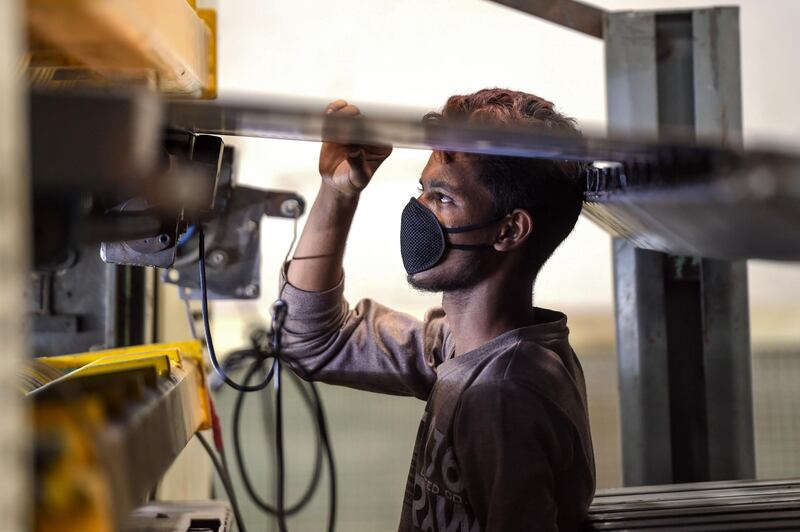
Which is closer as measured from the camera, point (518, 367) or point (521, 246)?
point (518, 367)

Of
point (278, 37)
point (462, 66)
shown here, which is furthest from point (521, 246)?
point (278, 37)

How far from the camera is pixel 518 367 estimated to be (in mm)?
1122

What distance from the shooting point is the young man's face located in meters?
1.27

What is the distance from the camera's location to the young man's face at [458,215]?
4.16 feet

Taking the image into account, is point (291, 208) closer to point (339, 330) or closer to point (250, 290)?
point (250, 290)

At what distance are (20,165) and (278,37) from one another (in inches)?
95.8

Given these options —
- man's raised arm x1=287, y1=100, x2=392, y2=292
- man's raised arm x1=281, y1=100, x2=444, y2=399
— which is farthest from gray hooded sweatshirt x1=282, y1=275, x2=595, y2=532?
man's raised arm x1=287, y1=100, x2=392, y2=292

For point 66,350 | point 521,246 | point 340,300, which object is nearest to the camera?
point 521,246

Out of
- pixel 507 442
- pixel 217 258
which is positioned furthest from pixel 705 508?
pixel 217 258

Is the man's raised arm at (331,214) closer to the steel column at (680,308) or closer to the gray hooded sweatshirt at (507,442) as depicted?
the gray hooded sweatshirt at (507,442)

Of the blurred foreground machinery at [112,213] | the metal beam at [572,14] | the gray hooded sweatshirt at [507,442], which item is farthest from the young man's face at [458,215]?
the metal beam at [572,14]

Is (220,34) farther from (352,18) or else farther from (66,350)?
(66,350)

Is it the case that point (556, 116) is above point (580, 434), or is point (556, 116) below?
above

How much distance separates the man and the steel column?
446 millimetres
